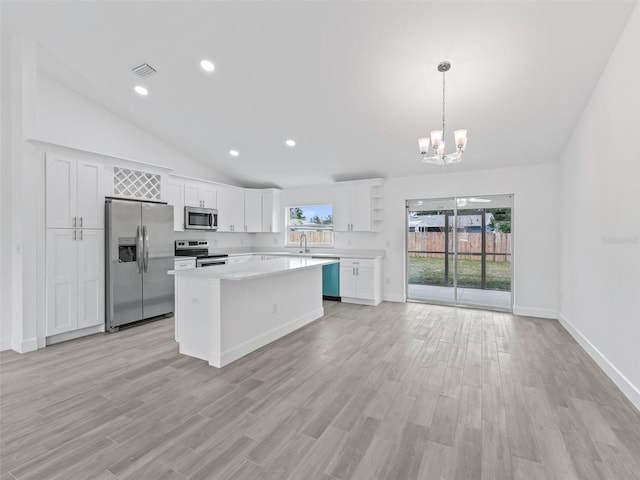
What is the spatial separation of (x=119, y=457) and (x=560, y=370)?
12.2 ft

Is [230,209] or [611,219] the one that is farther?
[230,209]

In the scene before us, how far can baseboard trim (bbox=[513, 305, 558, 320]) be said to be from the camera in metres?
4.78

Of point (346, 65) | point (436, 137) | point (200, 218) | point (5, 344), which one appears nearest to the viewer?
point (436, 137)

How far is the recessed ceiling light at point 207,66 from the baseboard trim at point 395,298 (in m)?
4.81

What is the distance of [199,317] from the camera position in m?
3.18

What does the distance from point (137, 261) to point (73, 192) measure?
3.82ft

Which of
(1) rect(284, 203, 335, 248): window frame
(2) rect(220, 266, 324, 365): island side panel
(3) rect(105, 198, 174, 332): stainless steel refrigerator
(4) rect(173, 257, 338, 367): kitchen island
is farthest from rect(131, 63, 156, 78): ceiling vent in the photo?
(1) rect(284, 203, 335, 248): window frame

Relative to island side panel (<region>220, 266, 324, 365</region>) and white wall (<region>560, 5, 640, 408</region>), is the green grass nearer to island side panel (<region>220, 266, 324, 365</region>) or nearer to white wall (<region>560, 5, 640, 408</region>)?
white wall (<region>560, 5, 640, 408</region>)

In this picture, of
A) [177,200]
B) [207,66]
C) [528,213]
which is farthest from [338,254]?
[207,66]

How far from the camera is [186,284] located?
10.7 ft

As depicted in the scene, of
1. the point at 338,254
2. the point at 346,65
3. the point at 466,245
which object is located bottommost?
the point at 338,254

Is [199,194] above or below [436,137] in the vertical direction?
below

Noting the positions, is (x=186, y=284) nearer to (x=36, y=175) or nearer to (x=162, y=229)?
(x=162, y=229)

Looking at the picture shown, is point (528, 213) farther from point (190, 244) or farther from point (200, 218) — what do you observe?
point (190, 244)
